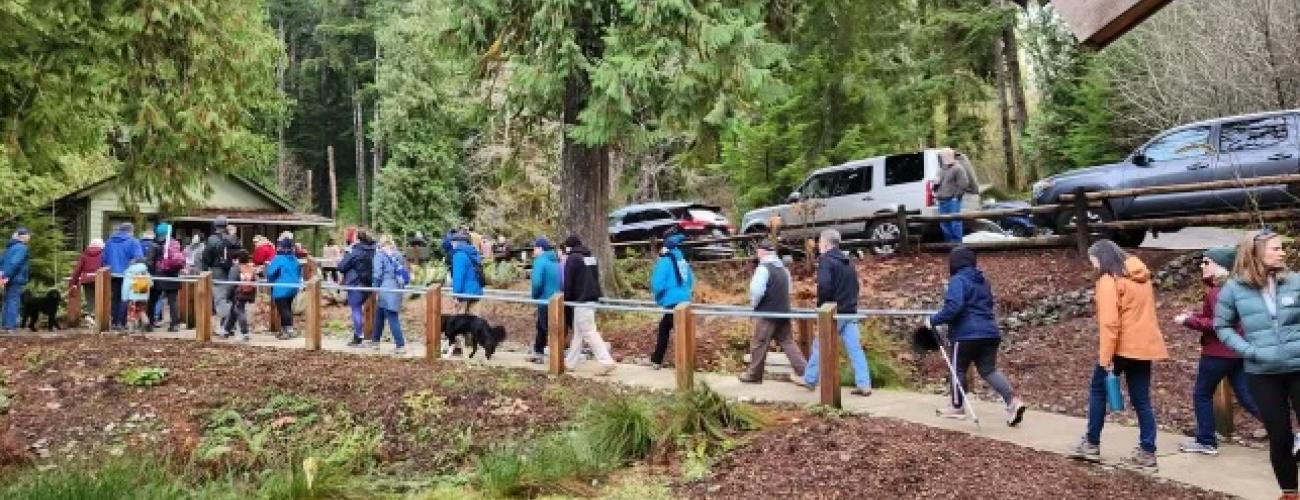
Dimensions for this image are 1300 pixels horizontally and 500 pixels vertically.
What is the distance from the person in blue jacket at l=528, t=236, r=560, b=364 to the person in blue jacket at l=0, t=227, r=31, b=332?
788 cm

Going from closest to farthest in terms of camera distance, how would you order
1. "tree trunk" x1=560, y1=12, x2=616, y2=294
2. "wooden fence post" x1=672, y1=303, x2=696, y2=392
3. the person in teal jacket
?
the person in teal jacket
"wooden fence post" x1=672, y1=303, x2=696, y2=392
"tree trunk" x1=560, y1=12, x2=616, y2=294

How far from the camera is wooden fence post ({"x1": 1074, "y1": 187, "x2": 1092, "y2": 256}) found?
45.8 ft

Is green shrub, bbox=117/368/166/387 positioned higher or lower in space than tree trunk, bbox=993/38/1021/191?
lower

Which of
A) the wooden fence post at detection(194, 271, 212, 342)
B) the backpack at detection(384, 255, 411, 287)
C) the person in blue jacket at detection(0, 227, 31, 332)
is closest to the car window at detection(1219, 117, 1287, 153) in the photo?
the backpack at detection(384, 255, 411, 287)

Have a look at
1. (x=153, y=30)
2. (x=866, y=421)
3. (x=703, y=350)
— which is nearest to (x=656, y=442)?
(x=866, y=421)

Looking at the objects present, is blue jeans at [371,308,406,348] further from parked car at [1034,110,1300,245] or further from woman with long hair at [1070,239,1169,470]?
parked car at [1034,110,1300,245]

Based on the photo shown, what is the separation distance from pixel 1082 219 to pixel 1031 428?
7158mm

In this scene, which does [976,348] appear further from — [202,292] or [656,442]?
[202,292]

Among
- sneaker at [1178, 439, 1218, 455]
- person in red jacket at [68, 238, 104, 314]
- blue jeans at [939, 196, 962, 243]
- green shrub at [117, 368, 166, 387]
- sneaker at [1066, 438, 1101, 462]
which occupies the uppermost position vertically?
blue jeans at [939, 196, 962, 243]

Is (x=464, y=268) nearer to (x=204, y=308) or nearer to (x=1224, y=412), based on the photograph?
(x=204, y=308)

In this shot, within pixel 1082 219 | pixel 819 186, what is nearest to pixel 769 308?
pixel 1082 219

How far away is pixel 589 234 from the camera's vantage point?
49.3 feet

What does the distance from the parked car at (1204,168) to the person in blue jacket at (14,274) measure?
15.2 meters

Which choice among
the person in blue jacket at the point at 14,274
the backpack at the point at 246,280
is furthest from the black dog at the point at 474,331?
the person in blue jacket at the point at 14,274
